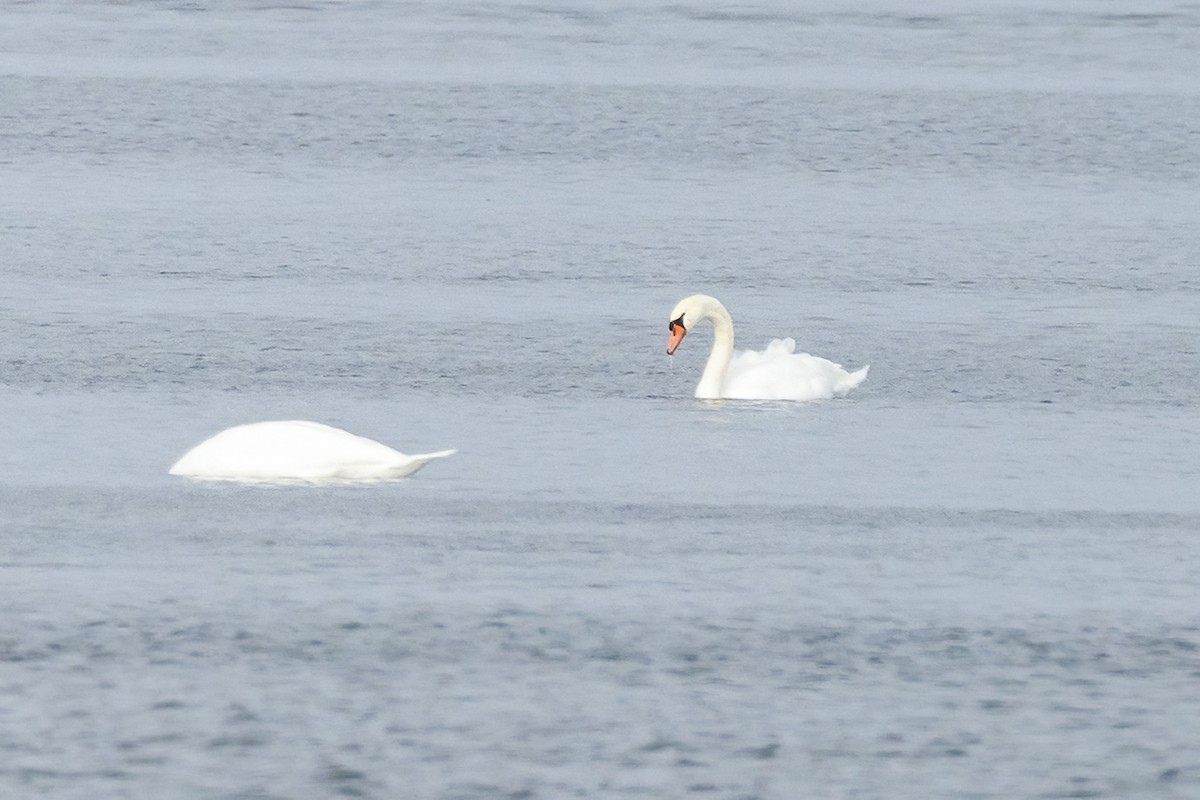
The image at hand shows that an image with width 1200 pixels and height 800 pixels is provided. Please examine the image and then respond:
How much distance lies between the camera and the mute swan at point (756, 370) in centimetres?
1143

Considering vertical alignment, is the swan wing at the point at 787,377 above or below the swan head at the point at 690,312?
below

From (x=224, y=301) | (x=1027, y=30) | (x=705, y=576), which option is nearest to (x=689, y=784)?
(x=705, y=576)

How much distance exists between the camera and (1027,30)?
77.4 ft

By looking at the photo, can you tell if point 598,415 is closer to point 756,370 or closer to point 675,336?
point 756,370

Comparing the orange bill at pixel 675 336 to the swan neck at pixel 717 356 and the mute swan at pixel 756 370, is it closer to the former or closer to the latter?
the mute swan at pixel 756 370

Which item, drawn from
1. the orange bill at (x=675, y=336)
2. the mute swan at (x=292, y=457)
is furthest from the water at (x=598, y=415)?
the orange bill at (x=675, y=336)

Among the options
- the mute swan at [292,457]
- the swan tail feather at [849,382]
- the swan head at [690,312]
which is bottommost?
the swan tail feather at [849,382]

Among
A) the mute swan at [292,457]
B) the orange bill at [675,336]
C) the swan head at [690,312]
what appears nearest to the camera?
the mute swan at [292,457]

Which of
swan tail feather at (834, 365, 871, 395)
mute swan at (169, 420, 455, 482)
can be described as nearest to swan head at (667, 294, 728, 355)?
swan tail feather at (834, 365, 871, 395)

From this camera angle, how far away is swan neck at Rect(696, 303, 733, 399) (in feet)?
38.4

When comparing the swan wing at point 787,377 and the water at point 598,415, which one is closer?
the water at point 598,415

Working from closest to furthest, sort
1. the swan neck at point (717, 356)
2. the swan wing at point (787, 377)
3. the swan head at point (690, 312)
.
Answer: the swan wing at point (787, 377) < the swan neck at point (717, 356) < the swan head at point (690, 312)

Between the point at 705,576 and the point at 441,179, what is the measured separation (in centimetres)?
919

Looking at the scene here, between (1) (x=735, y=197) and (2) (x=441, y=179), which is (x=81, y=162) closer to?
(2) (x=441, y=179)
